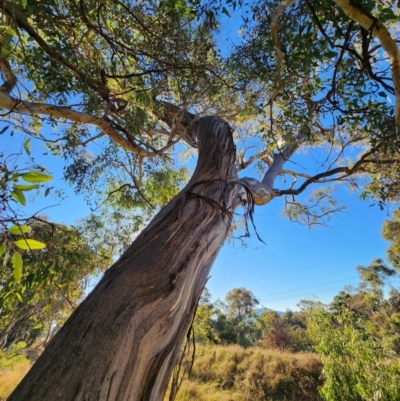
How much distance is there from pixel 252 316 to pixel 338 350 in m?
17.7

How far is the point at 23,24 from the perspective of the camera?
1482 mm

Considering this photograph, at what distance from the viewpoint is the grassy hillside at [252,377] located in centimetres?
737

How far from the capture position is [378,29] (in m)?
1.26

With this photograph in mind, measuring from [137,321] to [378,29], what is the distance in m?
1.67

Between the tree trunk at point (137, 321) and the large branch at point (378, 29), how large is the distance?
1.15m

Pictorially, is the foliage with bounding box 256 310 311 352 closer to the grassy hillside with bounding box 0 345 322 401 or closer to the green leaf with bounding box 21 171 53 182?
the grassy hillside with bounding box 0 345 322 401

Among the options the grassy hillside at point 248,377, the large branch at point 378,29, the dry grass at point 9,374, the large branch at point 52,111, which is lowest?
the dry grass at point 9,374

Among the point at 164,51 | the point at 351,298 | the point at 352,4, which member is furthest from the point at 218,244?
the point at 351,298

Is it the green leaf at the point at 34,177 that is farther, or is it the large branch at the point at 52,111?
the large branch at the point at 52,111

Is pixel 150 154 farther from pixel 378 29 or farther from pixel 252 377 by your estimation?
pixel 252 377

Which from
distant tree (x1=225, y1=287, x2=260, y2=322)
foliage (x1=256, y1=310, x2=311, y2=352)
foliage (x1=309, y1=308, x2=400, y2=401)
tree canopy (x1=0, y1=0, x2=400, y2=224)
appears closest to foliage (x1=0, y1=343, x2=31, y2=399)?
tree canopy (x1=0, y1=0, x2=400, y2=224)

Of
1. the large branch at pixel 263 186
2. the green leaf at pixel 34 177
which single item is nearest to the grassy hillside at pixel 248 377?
the large branch at pixel 263 186

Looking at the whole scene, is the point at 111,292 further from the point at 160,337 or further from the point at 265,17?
the point at 265,17

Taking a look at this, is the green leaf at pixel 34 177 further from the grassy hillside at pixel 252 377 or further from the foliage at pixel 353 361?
the grassy hillside at pixel 252 377
